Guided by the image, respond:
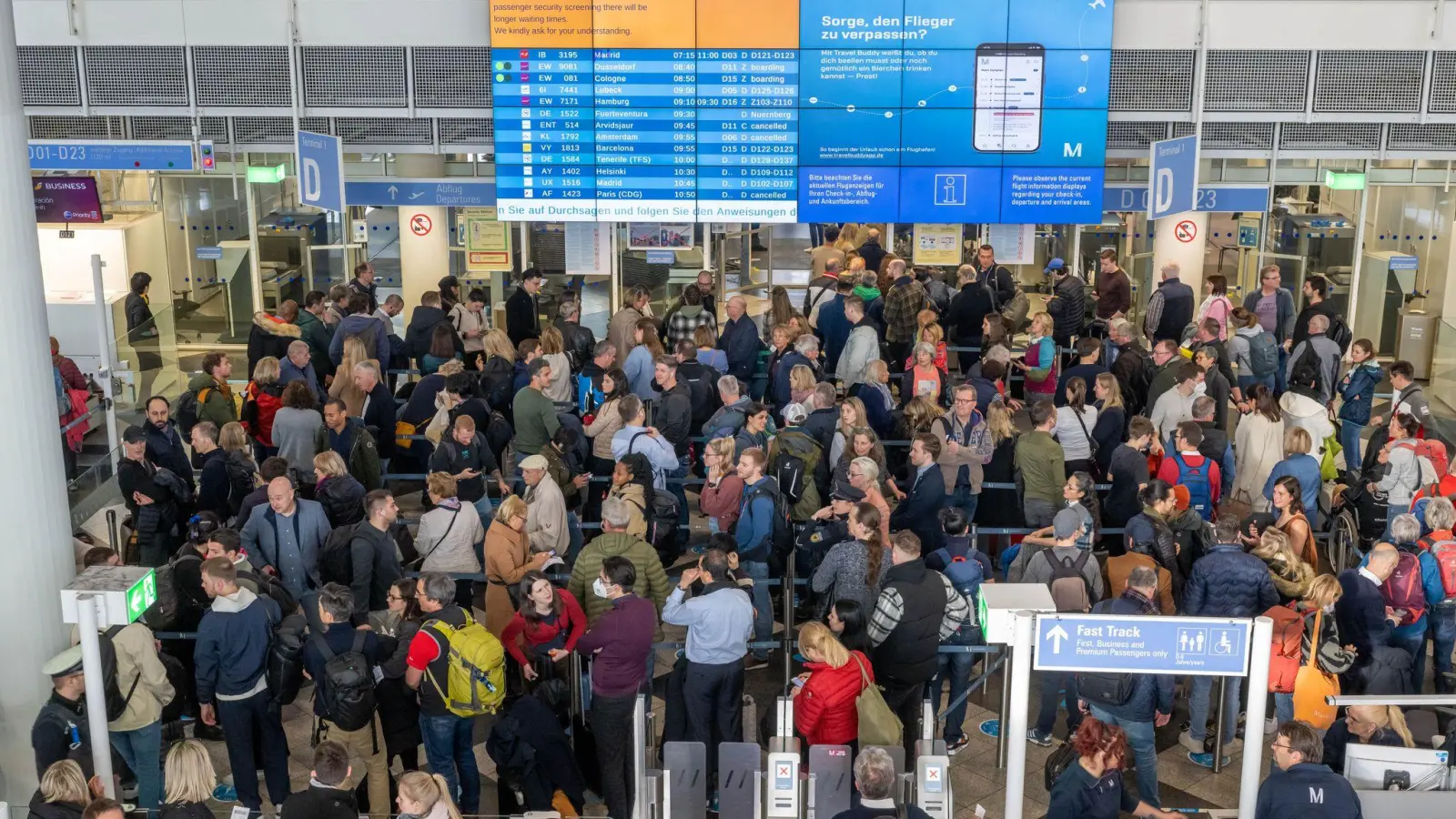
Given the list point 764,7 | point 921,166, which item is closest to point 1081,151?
point 921,166

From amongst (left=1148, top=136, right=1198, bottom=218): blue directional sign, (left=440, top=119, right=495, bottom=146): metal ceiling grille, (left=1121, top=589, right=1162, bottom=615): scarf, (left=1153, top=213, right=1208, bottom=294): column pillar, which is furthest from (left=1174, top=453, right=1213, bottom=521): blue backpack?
(left=440, top=119, right=495, bottom=146): metal ceiling grille

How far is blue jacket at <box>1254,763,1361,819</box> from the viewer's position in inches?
255

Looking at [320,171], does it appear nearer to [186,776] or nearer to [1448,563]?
[186,776]

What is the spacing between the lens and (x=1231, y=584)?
328 inches

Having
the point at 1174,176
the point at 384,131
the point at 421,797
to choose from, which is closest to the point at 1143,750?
the point at 421,797

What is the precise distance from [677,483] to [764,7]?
175 inches

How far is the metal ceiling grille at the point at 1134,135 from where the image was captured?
44.0ft

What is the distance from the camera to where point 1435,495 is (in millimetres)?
9484

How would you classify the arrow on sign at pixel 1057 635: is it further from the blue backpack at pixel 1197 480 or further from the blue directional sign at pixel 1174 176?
the blue directional sign at pixel 1174 176

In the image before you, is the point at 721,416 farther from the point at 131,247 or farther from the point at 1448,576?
the point at 131,247

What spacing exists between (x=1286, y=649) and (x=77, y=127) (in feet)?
36.5

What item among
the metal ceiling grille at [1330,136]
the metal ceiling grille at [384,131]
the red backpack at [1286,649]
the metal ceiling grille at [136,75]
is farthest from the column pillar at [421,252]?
the red backpack at [1286,649]

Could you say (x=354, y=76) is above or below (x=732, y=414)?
above

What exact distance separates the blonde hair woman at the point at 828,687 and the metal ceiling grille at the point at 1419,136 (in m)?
8.46
